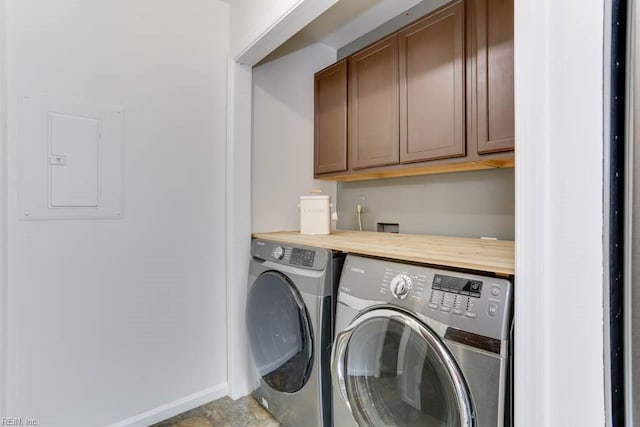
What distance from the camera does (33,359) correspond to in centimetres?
144

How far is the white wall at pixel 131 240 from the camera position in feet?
4.69

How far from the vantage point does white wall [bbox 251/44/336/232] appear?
214 centimetres

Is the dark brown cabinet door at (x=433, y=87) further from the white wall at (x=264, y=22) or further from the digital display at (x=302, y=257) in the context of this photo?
the digital display at (x=302, y=257)

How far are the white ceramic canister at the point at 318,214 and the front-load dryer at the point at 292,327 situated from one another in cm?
29

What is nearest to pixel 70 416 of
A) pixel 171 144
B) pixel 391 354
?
pixel 171 144

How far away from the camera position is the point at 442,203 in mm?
1925

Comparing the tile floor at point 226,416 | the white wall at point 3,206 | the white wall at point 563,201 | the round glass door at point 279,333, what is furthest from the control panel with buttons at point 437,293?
the white wall at point 3,206

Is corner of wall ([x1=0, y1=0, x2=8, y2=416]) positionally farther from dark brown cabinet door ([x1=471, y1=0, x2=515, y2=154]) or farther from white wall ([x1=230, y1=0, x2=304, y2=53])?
dark brown cabinet door ([x1=471, y1=0, x2=515, y2=154])

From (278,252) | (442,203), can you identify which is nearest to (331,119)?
(442,203)

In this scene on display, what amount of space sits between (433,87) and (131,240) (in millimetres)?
1760

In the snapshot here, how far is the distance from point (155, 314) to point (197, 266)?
1.09 feet

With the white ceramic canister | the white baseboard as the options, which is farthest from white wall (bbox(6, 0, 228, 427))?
the white ceramic canister

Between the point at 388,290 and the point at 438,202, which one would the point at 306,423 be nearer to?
the point at 388,290

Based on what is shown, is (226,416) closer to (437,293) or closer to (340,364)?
(340,364)
